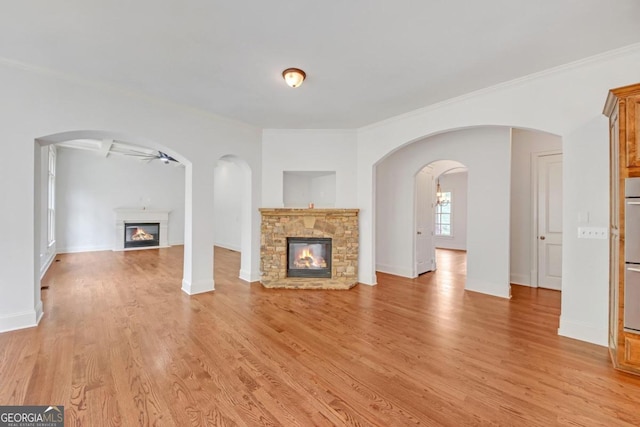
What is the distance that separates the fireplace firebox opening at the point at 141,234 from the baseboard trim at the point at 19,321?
6.18 m

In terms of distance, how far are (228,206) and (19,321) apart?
622 centimetres

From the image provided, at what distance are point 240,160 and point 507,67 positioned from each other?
12.9 feet

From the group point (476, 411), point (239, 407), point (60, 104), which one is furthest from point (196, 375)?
Result: point (60, 104)

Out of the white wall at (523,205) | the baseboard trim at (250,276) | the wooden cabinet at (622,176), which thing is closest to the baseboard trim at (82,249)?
the baseboard trim at (250,276)

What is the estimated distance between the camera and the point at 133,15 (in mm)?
2104

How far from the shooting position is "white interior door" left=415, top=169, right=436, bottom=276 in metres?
5.59

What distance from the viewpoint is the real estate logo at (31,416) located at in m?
1.68

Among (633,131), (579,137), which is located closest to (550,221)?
(579,137)

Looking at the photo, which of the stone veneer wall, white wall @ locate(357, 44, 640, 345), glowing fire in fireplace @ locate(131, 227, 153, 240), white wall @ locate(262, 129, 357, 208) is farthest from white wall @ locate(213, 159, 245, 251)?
white wall @ locate(357, 44, 640, 345)

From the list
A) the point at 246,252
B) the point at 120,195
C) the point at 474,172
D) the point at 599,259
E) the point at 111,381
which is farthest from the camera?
the point at 120,195

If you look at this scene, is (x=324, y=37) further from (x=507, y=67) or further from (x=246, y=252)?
(x=246, y=252)

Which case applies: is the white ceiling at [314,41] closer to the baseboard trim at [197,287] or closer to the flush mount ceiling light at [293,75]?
the flush mount ceiling light at [293,75]

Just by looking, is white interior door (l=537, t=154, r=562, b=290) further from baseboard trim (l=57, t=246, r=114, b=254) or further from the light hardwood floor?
baseboard trim (l=57, t=246, r=114, b=254)

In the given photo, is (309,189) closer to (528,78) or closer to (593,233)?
(528,78)
